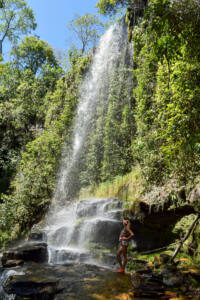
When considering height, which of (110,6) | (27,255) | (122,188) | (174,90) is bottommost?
(27,255)

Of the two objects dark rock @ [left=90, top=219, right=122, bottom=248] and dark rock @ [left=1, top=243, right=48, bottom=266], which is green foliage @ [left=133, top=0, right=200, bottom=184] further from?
dark rock @ [left=1, top=243, right=48, bottom=266]

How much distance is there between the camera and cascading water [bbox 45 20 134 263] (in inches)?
311

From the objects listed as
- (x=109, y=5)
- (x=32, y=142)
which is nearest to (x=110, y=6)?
(x=109, y=5)

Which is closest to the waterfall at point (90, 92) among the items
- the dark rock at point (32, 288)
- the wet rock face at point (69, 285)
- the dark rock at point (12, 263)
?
the dark rock at point (12, 263)

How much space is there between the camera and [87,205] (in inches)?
391

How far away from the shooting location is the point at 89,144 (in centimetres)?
1518

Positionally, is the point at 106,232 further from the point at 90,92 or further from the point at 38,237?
the point at 90,92

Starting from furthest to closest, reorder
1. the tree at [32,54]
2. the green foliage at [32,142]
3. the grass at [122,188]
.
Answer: the tree at [32,54], the green foliage at [32,142], the grass at [122,188]

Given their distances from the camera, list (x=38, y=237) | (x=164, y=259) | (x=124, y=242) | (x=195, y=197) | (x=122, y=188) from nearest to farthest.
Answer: (x=195, y=197) → (x=164, y=259) → (x=124, y=242) → (x=38, y=237) → (x=122, y=188)

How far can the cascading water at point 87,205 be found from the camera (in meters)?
7.91

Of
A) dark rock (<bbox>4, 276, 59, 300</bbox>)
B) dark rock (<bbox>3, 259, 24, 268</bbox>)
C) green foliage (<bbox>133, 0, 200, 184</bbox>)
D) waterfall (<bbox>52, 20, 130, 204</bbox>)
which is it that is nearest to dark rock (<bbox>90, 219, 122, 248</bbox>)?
green foliage (<bbox>133, 0, 200, 184</bbox>)

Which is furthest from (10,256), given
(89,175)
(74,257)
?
(89,175)

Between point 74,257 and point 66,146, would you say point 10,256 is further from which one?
point 66,146

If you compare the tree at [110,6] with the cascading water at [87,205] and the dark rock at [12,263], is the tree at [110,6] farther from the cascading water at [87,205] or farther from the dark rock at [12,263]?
the dark rock at [12,263]
